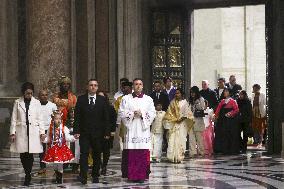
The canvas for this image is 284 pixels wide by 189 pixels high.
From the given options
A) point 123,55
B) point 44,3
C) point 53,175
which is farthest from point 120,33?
point 53,175

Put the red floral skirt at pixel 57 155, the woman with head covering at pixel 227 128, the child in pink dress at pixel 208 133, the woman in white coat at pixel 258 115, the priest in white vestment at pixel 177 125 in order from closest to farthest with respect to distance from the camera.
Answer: the red floral skirt at pixel 57 155 → the priest in white vestment at pixel 177 125 → the child in pink dress at pixel 208 133 → the woman with head covering at pixel 227 128 → the woman in white coat at pixel 258 115

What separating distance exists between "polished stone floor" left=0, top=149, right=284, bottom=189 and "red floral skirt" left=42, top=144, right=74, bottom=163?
366 millimetres

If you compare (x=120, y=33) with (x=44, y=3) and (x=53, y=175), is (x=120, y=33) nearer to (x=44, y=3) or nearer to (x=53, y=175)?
(x=44, y=3)

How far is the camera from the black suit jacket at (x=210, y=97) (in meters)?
16.4

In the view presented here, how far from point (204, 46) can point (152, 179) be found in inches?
780

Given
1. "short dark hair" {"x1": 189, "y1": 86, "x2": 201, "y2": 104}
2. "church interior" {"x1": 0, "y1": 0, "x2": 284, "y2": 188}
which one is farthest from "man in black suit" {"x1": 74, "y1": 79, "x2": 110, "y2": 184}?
"short dark hair" {"x1": 189, "y1": 86, "x2": 201, "y2": 104}

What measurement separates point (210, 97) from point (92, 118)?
22.5 feet

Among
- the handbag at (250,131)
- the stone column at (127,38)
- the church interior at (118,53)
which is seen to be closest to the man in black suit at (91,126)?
the church interior at (118,53)

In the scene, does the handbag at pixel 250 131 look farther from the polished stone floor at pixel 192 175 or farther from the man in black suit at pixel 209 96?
the polished stone floor at pixel 192 175

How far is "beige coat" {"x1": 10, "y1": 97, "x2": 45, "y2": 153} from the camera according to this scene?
9.87 meters

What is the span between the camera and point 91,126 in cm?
1005

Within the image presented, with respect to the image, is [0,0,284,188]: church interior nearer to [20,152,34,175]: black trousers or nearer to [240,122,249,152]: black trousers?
[240,122,249,152]: black trousers

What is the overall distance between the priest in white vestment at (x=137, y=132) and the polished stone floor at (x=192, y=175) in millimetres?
207

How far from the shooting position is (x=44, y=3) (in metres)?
14.8
